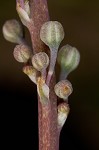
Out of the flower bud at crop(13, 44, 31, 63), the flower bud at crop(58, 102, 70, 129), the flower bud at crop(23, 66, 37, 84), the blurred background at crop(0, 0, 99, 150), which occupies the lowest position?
the blurred background at crop(0, 0, 99, 150)

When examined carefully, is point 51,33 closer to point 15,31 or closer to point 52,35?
point 52,35

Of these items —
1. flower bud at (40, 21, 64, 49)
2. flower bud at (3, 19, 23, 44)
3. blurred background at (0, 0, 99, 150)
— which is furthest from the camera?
blurred background at (0, 0, 99, 150)

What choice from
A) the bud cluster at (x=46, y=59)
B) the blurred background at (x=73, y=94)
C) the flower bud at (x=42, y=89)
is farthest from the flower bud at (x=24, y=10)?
the blurred background at (x=73, y=94)

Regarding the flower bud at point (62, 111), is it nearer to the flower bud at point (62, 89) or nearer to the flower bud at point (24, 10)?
the flower bud at point (62, 89)

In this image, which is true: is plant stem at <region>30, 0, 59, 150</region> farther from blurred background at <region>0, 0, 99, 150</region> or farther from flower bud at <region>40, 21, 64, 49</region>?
blurred background at <region>0, 0, 99, 150</region>

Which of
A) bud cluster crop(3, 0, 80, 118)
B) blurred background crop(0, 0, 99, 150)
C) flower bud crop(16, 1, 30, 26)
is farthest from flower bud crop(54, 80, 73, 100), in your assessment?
blurred background crop(0, 0, 99, 150)

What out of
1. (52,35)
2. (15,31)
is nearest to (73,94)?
(15,31)

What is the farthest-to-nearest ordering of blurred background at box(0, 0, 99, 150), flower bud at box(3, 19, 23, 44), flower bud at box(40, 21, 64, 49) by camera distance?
1. blurred background at box(0, 0, 99, 150)
2. flower bud at box(3, 19, 23, 44)
3. flower bud at box(40, 21, 64, 49)
